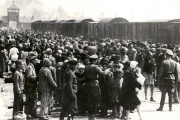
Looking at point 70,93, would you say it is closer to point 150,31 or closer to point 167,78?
point 167,78

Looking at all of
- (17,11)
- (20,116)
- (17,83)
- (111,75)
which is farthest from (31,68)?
(17,11)

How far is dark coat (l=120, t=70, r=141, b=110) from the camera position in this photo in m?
9.12

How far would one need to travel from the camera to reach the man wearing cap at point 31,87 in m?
9.77

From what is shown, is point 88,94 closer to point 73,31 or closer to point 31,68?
point 31,68

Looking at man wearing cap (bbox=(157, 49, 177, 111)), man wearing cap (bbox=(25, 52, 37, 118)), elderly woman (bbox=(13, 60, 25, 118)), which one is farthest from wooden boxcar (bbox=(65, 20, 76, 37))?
elderly woman (bbox=(13, 60, 25, 118))

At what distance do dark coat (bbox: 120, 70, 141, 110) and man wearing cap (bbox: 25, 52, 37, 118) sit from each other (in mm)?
2685

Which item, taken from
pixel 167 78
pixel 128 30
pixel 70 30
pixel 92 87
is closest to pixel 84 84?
pixel 92 87

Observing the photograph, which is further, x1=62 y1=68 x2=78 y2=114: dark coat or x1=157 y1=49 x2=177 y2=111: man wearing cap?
x1=157 y1=49 x2=177 y2=111: man wearing cap

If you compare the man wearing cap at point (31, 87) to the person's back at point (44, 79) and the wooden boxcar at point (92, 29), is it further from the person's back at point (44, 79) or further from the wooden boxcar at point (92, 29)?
the wooden boxcar at point (92, 29)

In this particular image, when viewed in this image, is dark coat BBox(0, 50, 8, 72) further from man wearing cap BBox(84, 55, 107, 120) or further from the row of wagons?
the row of wagons

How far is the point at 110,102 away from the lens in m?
10.4

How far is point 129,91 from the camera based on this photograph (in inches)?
367

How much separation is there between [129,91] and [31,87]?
2.95 meters

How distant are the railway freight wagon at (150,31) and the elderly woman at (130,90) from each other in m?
17.6
